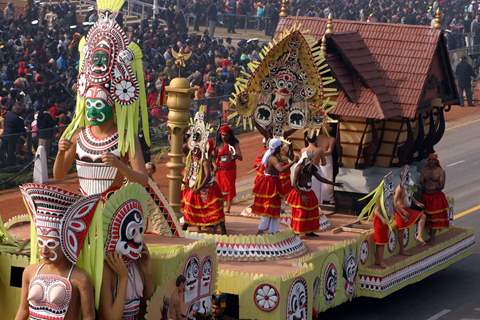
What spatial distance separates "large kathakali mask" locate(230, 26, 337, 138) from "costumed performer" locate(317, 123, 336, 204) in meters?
0.70

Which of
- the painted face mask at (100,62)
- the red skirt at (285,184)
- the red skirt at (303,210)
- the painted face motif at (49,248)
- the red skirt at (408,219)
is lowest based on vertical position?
the red skirt at (408,219)

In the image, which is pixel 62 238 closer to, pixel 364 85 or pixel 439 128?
pixel 364 85

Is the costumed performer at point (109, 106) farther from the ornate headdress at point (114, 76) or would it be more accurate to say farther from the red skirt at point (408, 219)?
the red skirt at point (408, 219)

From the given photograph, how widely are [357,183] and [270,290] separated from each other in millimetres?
4964

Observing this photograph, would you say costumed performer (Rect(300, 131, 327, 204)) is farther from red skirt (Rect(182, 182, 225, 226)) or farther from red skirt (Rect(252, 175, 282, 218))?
red skirt (Rect(182, 182, 225, 226))

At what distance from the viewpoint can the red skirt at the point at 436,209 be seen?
72.5 ft

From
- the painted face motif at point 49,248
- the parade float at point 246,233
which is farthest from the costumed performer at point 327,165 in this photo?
the painted face motif at point 49,248

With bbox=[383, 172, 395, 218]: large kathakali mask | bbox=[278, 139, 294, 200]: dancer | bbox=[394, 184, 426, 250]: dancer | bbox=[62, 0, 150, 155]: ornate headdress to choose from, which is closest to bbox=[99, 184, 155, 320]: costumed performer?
bbox=[62, 0, 150, 155]: ornate headdress

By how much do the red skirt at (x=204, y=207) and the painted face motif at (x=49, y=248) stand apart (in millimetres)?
5380

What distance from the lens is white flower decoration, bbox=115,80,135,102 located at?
16625 mm

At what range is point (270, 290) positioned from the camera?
56.7 feet

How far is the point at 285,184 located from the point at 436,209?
2.91 metres

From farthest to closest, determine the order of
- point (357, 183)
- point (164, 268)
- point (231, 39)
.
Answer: point (231, 39) < point (357, 183) < point (164, 268)

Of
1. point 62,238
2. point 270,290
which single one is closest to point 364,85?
point 270,290
